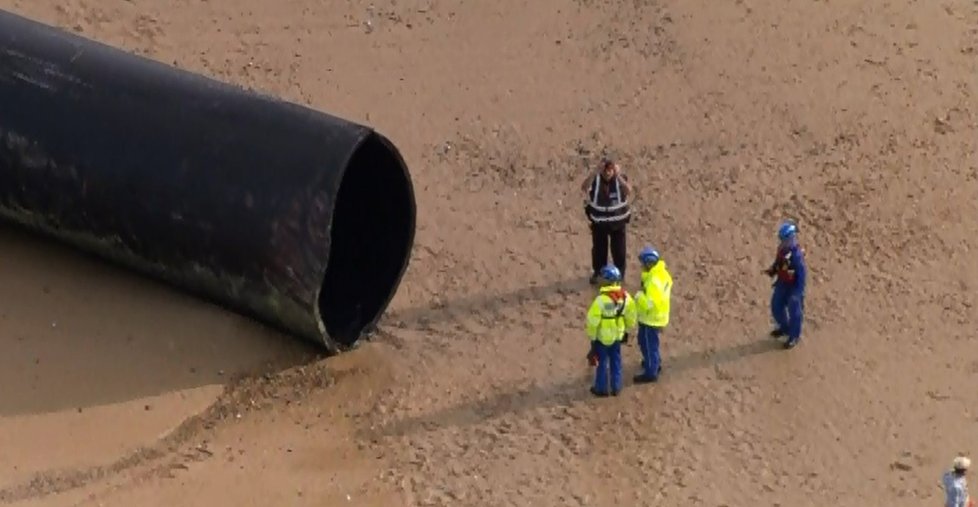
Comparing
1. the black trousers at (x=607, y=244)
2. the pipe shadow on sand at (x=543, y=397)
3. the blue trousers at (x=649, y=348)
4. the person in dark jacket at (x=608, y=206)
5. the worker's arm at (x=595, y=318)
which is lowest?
the pipe shadow on sand at (x=543, y=397)

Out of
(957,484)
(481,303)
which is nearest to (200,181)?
(481,303)

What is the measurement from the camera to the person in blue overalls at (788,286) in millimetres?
12156

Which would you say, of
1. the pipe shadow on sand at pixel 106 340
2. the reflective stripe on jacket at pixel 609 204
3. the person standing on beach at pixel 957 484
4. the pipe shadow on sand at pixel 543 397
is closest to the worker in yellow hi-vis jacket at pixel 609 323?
the pipe shadow on sand at pixel 543 397

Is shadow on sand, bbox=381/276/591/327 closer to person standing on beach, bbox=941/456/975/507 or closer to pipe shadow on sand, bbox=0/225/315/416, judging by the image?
pipe shadow on sand, bbox=0/225/315/416

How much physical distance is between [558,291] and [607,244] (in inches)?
26.6

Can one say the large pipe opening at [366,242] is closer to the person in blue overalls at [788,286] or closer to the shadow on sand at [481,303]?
the shadow on sand at [481,303]

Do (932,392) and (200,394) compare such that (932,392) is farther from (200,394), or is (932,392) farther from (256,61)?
(256,61)

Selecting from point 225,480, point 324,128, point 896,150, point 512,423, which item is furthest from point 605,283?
point 896,150

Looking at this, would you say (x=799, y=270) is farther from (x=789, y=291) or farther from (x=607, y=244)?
(x=607, y=244)

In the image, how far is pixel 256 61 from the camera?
1627 cm

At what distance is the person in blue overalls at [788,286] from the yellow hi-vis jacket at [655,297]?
3.45 feet

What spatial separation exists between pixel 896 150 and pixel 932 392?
3547 millimetres

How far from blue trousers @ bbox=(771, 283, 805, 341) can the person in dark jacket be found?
1432 millimetres

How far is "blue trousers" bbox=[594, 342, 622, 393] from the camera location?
11.9 metres
